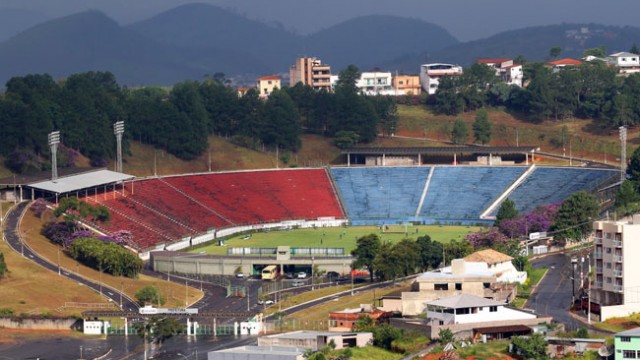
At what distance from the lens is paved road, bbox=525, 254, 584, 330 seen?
92438 millimetres

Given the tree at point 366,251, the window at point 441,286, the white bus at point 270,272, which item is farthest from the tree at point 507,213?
the window at point 441,286

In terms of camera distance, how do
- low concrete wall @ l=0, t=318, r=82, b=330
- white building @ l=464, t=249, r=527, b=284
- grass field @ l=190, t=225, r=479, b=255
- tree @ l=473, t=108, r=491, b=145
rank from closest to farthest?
low concrete wall @ l=0, t=318, r=82, b=330, white building @ l=464, t=249, r=527, b=284, grass field @ l=190, t=225, r=479, b=255, tree @ l=473, t=108, r=491, b=145

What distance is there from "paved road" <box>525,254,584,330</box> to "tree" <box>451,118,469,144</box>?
211 feet

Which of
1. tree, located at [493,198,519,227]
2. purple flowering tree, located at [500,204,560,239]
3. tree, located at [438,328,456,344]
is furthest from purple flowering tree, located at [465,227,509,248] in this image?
tree, located at [438,328,456,344]

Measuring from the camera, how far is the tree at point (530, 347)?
78.9 meters

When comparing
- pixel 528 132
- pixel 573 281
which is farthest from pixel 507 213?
pixel 528 132

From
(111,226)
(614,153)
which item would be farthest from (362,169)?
(111,226)

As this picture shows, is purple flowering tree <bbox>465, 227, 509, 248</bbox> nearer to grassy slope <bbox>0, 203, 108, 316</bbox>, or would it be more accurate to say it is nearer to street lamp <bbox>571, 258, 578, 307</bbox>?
street lamp <bbox>571, 258, 578, 307</bbox>

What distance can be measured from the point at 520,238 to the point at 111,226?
1304 inches

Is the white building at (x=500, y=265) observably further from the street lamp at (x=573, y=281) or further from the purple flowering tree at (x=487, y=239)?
the purple flowering tree at (x=487, y=239)

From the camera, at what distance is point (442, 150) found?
171250 millimetres

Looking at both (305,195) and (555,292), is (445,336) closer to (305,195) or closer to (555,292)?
(555,292)

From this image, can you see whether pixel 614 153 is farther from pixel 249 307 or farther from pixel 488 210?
pixel 249 307

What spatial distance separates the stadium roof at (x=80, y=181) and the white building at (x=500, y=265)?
4315 cm
